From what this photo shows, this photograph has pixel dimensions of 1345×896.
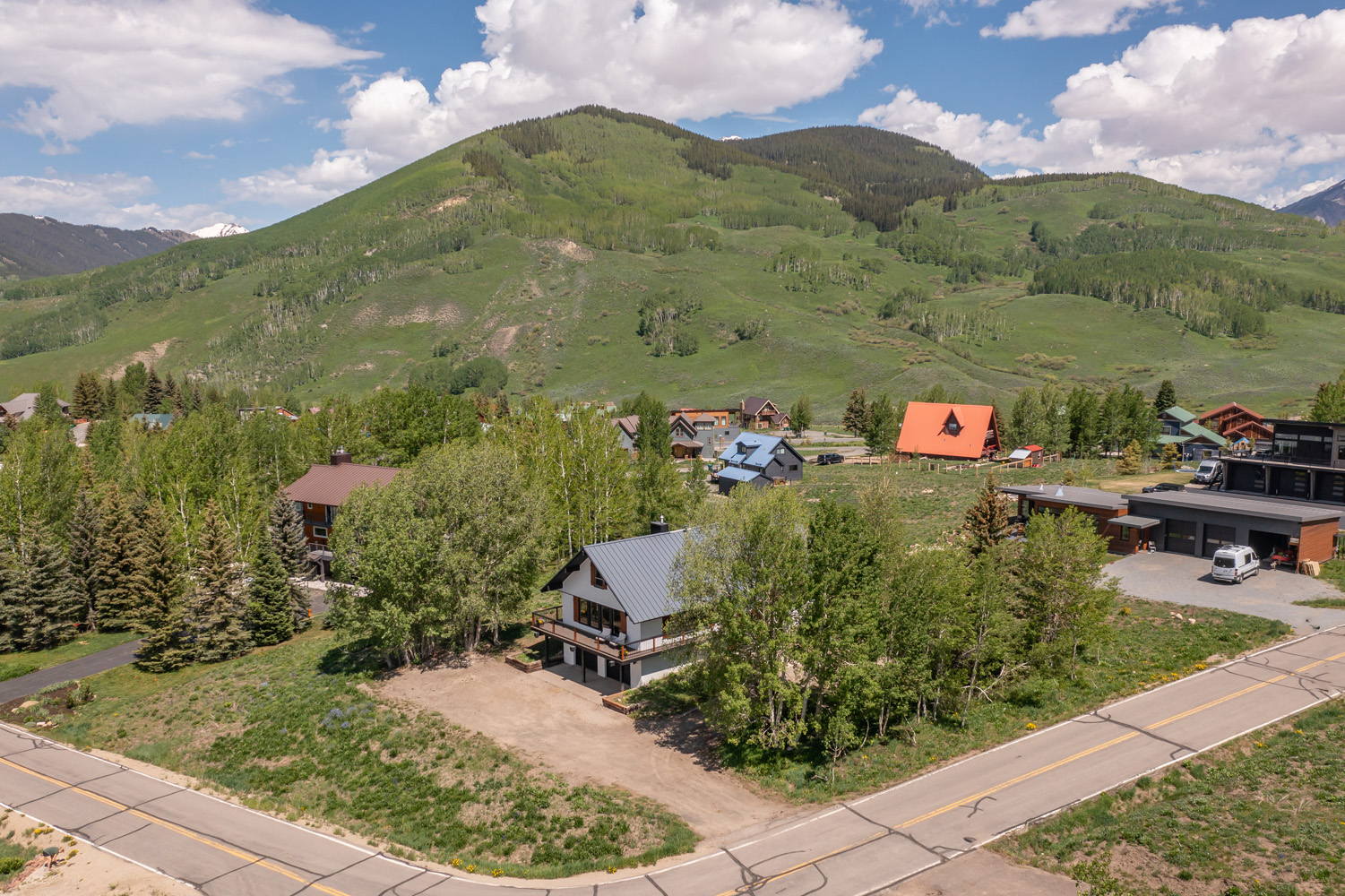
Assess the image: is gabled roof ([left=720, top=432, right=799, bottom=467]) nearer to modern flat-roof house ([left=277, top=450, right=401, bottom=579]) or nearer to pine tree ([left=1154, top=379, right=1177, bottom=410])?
modern flat-roof house ([left=277, top=450, right=401, bottom=579])

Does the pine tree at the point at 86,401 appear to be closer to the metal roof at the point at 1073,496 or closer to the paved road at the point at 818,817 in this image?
the paved road at the point at 818,817

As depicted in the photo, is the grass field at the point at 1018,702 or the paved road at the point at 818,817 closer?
the paved road at the point at 818,817

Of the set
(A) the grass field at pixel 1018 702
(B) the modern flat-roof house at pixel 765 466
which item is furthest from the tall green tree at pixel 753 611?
(B) the modern flat-roof house at pixel 765 466

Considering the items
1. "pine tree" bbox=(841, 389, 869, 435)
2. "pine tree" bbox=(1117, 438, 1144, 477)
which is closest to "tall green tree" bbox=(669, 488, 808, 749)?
"pine tree" bbox=(1117, 438, 1144, 477)

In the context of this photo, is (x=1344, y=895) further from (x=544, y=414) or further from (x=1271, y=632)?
(x=544, y=414)

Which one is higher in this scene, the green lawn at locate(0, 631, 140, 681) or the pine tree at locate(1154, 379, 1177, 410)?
the pine tree at locate(1154, 379, 1177, 410)

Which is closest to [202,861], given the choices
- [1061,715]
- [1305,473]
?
[1061,715]

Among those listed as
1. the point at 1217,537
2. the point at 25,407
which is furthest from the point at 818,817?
the point at 25,407
